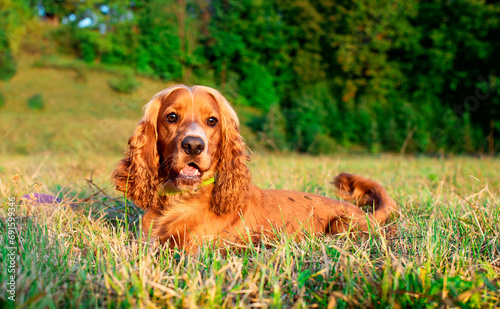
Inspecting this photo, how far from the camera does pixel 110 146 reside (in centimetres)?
1317

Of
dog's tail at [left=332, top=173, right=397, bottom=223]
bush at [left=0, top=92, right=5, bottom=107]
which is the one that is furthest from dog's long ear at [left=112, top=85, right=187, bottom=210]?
bush at [left=0, top=92, right=5, bottom=107]

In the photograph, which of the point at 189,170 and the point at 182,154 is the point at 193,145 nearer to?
the point at 182,154

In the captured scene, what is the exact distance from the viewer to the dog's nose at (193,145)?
2.31m

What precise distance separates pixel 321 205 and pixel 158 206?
4.31ft

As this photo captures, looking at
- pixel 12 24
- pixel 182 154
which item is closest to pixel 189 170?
pixel 182 154

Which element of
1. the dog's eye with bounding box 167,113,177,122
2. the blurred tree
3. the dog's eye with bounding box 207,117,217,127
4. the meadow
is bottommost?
the meadow

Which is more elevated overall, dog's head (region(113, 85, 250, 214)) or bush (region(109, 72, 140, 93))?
bush (region(109, 72, 140, 93))

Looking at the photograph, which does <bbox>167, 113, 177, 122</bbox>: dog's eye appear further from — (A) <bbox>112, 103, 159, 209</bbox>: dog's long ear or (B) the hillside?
(B) the hillside

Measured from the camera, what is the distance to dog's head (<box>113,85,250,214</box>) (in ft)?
8.00

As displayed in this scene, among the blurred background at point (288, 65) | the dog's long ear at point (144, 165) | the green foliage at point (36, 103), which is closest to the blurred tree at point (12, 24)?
the blurred background at point (288, 65)

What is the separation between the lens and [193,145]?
91.3 inches

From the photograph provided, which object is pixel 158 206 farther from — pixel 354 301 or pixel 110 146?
pixel 110 146

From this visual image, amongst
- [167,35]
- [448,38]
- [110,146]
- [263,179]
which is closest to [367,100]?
[448,38]

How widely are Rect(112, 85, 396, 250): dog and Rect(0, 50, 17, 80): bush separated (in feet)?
69.1
